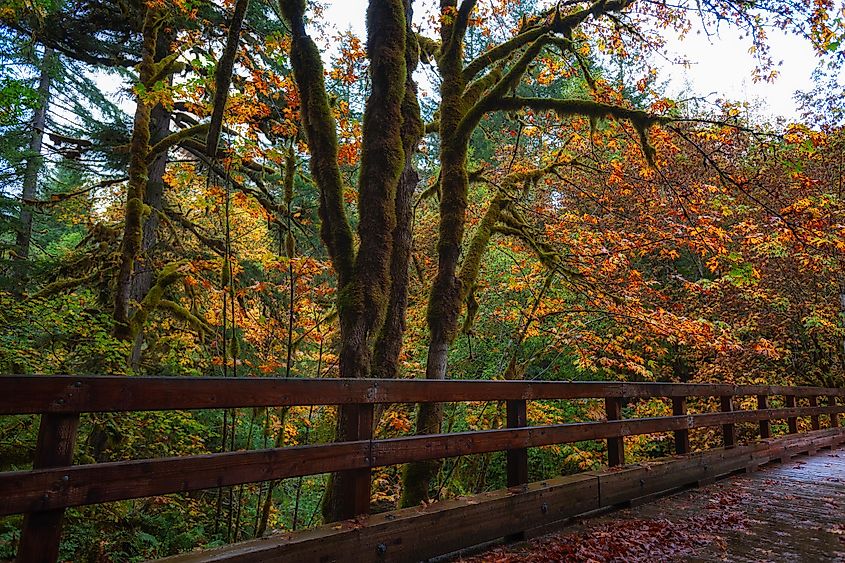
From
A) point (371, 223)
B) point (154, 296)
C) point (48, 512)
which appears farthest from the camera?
point (154, 296)

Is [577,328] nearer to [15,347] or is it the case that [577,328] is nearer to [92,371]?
[92,371]

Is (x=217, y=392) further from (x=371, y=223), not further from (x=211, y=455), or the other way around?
(x=371, y=223)

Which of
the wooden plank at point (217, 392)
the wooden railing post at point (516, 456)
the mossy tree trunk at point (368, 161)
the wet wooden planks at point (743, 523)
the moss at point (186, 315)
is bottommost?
the wet wooden planks at point (743, 523)

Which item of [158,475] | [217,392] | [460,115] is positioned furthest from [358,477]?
[460,115]

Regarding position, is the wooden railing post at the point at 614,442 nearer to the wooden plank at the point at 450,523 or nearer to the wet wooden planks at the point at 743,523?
the wooden plank at the point at 450,523

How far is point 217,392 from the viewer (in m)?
2.65

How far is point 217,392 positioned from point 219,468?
1.20ft

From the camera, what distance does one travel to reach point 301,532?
2.93 meters

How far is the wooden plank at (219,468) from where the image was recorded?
2012 millimetres

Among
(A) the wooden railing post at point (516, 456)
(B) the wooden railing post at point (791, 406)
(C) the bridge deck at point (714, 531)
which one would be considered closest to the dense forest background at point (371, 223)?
(B) the wooden railing post at point (791, 406)

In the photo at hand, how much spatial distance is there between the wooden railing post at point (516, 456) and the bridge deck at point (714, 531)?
458 millimetres

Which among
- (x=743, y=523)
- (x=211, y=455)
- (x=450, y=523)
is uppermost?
(x=211, y=455)

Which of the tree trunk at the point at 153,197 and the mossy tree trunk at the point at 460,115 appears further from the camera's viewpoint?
the tree trunk at the point at 153,197

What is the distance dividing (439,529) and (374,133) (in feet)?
13.4
